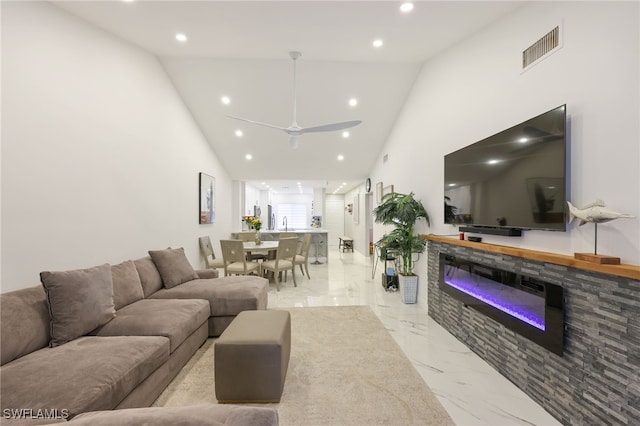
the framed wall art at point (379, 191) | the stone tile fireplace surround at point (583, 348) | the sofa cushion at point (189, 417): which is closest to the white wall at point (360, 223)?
the framed wall art at point (379, 191)

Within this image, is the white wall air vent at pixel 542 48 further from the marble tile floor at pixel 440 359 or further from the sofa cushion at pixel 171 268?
the sofa cushion at pixel 171 268

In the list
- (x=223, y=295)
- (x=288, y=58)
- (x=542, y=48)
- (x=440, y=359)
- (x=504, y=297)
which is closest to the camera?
(x=542, y=48)

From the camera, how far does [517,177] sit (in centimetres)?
222

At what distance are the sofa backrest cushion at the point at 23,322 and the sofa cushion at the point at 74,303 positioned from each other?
6cm

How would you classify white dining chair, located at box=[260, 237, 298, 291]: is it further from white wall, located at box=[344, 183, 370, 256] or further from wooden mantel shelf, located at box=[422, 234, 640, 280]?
white wall, located at box=[344, 183, 370, 256]

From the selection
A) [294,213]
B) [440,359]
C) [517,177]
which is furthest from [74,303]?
[294,213]

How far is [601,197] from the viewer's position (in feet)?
5.68

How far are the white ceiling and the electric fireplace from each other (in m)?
2.41

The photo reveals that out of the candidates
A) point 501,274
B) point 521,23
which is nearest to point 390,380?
point 501,274

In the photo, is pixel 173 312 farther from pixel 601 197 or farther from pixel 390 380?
pixel 601 197

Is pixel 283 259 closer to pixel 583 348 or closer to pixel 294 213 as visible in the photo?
pixel 583 348

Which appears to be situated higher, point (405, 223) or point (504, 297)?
point (405, 223)

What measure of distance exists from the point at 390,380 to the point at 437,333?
3.99ft

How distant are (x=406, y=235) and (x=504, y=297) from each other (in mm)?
1808
